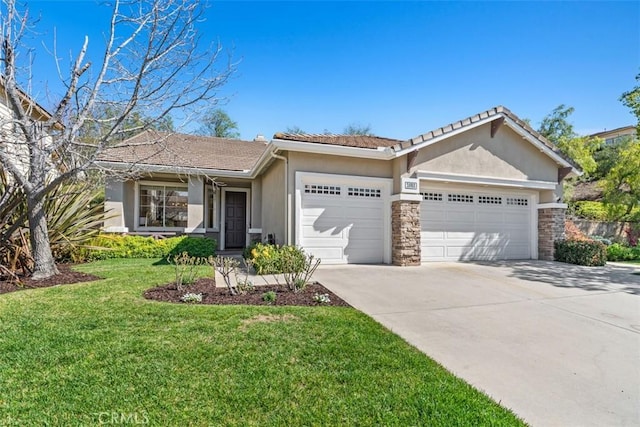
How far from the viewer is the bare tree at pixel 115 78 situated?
5969mm

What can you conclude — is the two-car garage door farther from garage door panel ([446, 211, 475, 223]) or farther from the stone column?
the stone column

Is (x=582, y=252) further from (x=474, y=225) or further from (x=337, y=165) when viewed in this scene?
(x=337, y=165)

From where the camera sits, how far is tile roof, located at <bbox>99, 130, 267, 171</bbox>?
11672mm

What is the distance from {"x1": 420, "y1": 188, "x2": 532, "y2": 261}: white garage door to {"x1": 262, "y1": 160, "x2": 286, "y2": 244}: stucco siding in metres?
4.66

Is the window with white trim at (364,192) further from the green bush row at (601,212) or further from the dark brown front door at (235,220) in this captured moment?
the green bush row at (601,212)

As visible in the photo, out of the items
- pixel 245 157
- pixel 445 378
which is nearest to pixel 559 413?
pixel 445 378

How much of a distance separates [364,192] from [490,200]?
5.03 meters

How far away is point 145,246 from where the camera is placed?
10898mm

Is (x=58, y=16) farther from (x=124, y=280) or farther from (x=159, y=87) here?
(x=124, y=280)

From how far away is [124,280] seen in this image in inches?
259

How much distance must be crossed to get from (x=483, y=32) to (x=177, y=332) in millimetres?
10898

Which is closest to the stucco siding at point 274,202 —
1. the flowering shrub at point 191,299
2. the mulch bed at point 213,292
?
the mulch bed at point 213,292

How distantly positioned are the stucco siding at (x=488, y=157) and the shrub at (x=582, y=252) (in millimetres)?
2450

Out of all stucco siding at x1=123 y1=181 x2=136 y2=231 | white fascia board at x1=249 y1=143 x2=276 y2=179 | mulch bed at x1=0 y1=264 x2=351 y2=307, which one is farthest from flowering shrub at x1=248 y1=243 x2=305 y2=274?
stucco siding at x1=123 y1=181 x2=136 y2=231
